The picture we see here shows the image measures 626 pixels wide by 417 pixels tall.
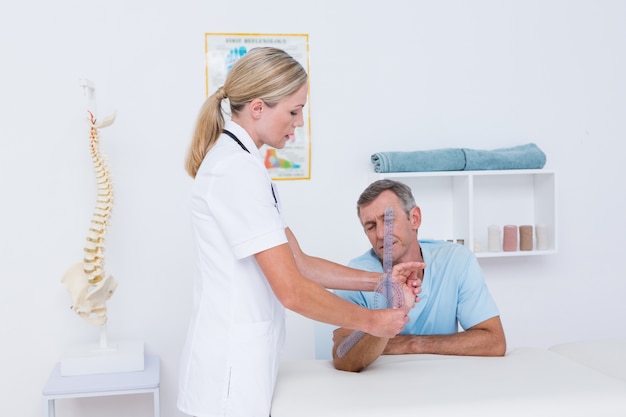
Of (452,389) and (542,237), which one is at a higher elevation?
(542,237)

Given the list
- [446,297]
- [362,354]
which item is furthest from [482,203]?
[362,354]

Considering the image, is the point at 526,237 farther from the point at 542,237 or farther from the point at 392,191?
the point at 392,191

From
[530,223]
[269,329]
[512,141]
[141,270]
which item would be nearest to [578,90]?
[512,141]

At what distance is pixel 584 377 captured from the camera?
1.68 m

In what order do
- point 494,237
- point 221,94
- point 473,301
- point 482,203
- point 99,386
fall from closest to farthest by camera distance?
point 221,94 → point 473,301 → point 99,386 → point 494,237 → point 482,203

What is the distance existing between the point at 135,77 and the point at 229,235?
148 cm

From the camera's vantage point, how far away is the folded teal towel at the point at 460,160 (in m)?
2.88

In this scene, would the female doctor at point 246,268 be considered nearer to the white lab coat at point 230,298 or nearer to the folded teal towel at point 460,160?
the white lab coat at point 230,298

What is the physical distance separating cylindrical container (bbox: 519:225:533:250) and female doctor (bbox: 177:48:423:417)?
156 centimetres

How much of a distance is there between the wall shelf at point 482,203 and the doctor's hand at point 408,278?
1.03 m

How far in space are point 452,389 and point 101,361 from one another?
133cm

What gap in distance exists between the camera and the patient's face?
2.15 m

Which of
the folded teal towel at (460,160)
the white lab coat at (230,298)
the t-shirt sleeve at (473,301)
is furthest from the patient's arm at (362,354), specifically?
the folded teal towel at (460,160)

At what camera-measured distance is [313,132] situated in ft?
9.71
